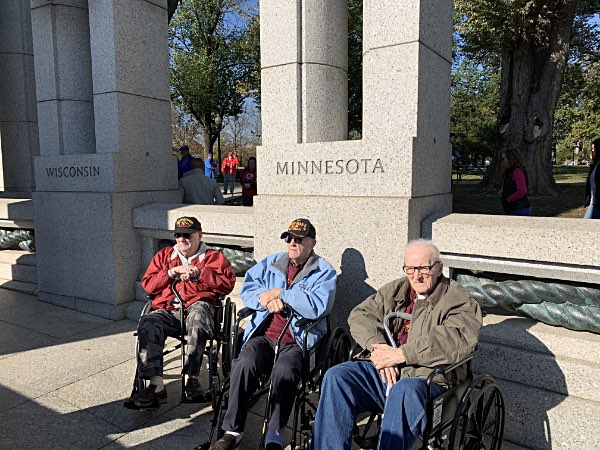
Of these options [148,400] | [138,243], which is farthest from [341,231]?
[138,243]

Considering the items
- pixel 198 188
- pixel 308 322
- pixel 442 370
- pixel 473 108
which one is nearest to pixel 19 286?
pixel 198 188

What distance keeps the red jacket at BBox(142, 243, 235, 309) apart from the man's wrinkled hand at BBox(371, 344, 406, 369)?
1.60 metres

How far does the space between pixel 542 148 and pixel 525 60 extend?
7.58ft

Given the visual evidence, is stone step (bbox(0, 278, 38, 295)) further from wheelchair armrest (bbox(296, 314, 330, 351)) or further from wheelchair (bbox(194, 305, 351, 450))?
wheelchair armrest (bbox(296, 314, 330, 351))

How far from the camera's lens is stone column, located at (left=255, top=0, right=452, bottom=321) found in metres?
3.83

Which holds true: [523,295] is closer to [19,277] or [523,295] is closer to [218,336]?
[218,336]

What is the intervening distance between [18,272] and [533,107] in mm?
12237

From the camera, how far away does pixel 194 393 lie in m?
3.58

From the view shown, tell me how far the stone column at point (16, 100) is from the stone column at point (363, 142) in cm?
705

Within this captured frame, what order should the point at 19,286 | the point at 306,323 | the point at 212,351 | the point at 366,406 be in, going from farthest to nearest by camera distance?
the point at 19,286
the point at 212,351
the point at 306,323
the point at 366,406

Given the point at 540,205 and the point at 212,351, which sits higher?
the point at 540,205

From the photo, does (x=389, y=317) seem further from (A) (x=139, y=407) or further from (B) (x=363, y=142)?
(A) (x=139, y=407)

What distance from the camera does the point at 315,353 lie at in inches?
133

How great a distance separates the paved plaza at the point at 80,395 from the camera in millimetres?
3336
